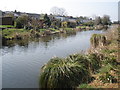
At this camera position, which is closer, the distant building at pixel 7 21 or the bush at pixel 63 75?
the bush at pixel 63 75

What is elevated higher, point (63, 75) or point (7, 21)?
point (7, 21)

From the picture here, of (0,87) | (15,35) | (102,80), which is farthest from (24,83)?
(15,35)

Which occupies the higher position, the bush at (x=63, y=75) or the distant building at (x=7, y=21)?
the distant building at (x=7, y=21)

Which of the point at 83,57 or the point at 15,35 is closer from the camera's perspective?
the point at 83,57

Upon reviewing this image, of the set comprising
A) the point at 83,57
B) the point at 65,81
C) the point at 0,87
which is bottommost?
the point at 0,87

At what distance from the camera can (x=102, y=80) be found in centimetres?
1049

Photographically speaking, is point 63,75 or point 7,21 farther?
point 7,21

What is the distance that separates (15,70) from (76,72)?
748cm

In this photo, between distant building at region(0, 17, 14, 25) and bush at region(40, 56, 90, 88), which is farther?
distant building at region(0, 17, 14, 25)

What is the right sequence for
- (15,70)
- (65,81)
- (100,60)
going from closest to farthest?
1. (65,81)
2. (100,60)
3. (15,70)

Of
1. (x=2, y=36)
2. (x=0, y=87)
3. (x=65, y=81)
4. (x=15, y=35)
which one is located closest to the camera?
(x=65, y=81)

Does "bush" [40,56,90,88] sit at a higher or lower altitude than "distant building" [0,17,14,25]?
lower

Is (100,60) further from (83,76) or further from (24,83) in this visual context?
(24,83)

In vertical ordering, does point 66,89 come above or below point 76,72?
below
